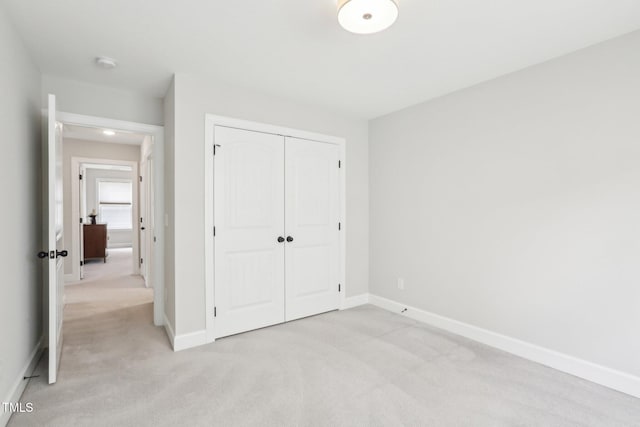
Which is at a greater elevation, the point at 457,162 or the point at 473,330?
the point at 457,162

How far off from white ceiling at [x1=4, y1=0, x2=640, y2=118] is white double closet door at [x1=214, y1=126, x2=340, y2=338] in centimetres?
72

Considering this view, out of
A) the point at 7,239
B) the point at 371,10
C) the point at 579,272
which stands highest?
the point at 371,10

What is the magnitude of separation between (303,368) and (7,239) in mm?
2138

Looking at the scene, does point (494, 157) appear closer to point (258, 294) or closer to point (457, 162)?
point (457, 162)

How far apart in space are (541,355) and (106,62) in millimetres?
4262

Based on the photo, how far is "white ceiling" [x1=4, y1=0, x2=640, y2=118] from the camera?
1.89 meters

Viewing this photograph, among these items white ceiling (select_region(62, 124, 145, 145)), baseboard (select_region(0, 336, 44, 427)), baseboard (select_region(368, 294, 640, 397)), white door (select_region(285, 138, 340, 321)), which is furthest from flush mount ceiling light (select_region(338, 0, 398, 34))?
white ceiling (select_region(62, 124, 145, 145))

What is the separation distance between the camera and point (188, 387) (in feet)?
7.16

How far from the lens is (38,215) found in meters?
2.67

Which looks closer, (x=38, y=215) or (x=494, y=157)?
(x=38, y=215)

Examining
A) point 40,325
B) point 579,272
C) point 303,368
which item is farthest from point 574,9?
point 40,325

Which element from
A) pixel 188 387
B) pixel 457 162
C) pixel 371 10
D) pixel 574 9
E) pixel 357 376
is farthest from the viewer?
pixel 457 162

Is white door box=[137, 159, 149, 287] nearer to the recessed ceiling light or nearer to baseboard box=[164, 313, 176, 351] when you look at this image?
baseboard box=[164, 313, 176, 351]

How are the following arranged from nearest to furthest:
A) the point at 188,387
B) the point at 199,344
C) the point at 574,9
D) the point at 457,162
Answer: the point at 574,9, the point at 188,387, the point at 199,344, the point at 457,162
